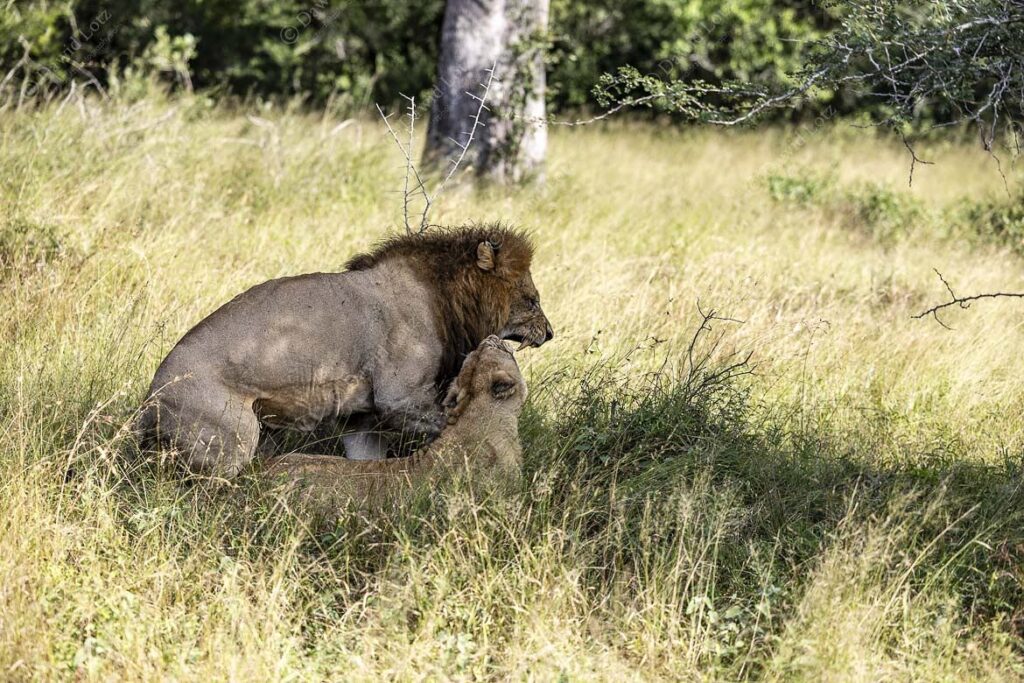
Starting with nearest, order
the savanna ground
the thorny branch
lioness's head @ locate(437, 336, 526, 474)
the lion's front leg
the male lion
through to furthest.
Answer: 1. the savanna ground
2. the male lion
3. lioness's head @ locate(437, 336, 526, 474)
4. the lion's front leg
5. the thorny branch

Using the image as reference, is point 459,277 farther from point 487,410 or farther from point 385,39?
point 385,39

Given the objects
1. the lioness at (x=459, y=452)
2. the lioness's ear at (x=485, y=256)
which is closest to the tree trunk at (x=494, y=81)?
the lioness's ear at (x=485, y=256)

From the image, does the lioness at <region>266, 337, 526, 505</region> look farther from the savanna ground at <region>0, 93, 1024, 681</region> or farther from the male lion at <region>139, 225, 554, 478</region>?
the male lion at <region>139, 225, 554, 478</region>

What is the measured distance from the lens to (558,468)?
535cm

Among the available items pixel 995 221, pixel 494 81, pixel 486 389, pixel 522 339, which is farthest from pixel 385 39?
pixel 486 389

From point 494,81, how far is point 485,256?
5235mm

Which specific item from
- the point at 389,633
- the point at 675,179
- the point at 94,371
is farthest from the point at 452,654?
the point at 675,179

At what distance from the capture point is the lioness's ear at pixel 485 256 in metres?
5.91

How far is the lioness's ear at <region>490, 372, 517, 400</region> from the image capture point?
211 inches

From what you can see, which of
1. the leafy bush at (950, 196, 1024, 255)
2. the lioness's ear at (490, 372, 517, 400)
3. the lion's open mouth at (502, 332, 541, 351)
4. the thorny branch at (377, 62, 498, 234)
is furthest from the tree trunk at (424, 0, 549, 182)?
the lioness's ear at (490, 372, 517, 400)

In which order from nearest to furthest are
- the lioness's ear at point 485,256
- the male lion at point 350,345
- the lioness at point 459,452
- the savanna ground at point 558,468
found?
1. the savanna ground at point 558,468
2. the lioness at point 459,452
3. the male lion at point 350,345
4. the lioness's ear at point 485,256

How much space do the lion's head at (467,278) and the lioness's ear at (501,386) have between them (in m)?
0.45

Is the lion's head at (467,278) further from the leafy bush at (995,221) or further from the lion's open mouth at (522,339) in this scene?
the leafy bush at (995,221)

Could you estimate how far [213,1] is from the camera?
657 inches
